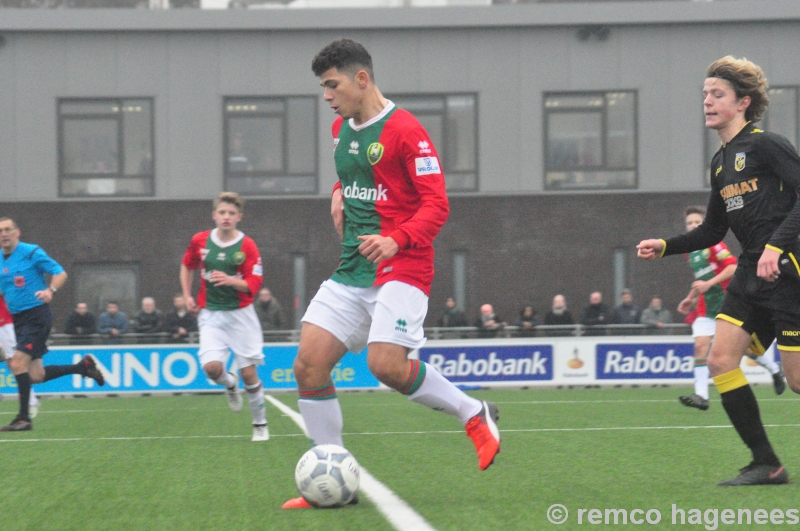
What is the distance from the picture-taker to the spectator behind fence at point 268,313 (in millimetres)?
21438

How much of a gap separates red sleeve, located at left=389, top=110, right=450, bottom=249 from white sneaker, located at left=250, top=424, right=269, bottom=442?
13.5ft

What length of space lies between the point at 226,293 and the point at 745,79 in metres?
5.71

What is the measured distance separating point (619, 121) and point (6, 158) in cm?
1415

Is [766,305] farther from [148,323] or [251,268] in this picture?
[148,323]

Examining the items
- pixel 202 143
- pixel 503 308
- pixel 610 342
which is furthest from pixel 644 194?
pixel 202 143

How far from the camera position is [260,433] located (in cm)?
912

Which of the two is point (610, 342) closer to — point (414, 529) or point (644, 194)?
point (644, 194)

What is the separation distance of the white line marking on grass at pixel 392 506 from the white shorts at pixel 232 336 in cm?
359

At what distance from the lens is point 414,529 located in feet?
14.6

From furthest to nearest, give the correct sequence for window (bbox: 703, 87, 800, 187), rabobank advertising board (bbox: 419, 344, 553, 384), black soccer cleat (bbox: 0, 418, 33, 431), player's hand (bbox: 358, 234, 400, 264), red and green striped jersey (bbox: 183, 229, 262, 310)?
1. window (bbox: 703, 87, 800, 187)
2. rabobank advertising board (bbox: 419, 344, 553, 384)
3. black soccer cleat (bbox: 0, 418, 33, 431)
4. red and green striped jersey (bbox: 183, 229, 262, 310)
5. player's hand (bbox: 358, 234, 400, 264)

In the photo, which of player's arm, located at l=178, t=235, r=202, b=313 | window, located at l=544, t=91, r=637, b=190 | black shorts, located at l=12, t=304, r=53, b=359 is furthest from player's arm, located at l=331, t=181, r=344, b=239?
window, located at l=544, t=91, r=637, b=190

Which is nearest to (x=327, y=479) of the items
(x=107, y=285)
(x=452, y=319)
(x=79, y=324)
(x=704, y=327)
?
(x=704, y=327)

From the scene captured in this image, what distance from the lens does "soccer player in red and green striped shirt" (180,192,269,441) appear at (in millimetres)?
9867

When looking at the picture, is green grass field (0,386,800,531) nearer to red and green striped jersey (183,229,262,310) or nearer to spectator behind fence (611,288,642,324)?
red and green striped jersey (183,229,262,310)
